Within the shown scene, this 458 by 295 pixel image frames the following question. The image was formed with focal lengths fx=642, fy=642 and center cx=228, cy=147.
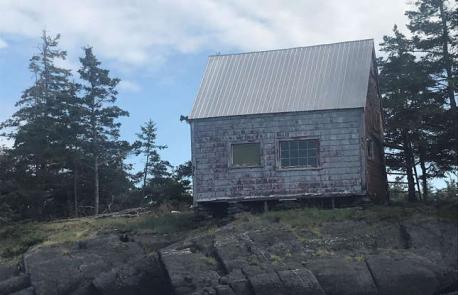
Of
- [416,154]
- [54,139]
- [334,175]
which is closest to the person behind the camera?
[334,175]

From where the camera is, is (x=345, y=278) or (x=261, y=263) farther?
(x=261, y=263)

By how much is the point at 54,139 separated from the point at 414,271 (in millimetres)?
23840

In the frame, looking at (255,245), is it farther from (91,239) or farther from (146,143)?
(146,143)

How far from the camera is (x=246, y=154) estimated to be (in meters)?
27.3

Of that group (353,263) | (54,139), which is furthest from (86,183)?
(353,263)

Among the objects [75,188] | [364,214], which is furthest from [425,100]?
[75,188]

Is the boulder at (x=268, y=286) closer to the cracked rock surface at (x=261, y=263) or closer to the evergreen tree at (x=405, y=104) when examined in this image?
the cracked rock surface at (x=261, y=263)

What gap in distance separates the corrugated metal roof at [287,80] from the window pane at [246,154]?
1408mm

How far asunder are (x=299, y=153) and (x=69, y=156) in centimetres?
1583

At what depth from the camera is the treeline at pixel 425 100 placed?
27703 mm

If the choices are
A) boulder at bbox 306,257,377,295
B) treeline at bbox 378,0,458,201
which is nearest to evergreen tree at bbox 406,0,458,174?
treeline at bbox 378,0,458,201

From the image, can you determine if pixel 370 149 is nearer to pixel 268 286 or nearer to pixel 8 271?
pixel 268 286

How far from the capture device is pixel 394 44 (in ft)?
110

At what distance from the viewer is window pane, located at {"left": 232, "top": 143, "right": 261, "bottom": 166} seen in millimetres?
27094
